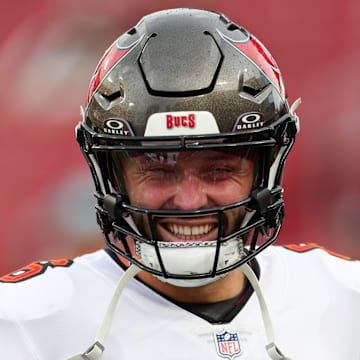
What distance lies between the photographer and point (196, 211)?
0.89m

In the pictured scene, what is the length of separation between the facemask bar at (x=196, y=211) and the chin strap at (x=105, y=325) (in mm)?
49

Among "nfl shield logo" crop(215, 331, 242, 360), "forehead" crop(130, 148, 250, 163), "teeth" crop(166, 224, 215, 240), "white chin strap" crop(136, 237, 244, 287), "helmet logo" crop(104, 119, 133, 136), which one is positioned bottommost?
"nfl shield logo" crop(215, 331, 242, 360)

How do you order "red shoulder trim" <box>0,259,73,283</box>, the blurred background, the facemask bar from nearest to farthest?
the facemask bar < "red shoulder trim" <box>0,259,73,283</box> < the blurred background

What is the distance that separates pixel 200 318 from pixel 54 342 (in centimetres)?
28

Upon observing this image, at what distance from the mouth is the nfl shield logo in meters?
0.20

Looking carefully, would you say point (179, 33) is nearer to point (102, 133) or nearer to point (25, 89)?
point (102, 133)

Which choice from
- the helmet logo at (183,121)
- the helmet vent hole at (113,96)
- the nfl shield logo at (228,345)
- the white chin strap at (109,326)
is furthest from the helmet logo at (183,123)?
the nfl shield logo at (228,345)

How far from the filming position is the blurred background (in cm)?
201

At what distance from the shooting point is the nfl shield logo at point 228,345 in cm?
97

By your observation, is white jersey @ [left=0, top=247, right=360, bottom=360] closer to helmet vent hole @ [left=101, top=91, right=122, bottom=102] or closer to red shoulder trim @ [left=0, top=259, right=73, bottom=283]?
red shoulder trim @ [left=0, top=259, right=73, bottom=283]

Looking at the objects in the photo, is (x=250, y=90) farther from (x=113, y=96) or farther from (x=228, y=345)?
(x=228, y=345)

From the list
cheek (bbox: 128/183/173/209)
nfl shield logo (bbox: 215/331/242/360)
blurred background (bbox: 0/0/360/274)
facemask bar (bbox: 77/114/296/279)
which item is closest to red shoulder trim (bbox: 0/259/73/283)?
facemask bar (bbox: 77/114/296/279)

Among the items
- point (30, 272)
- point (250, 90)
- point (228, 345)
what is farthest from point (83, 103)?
point (228, 345)

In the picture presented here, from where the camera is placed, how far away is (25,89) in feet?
6.67
